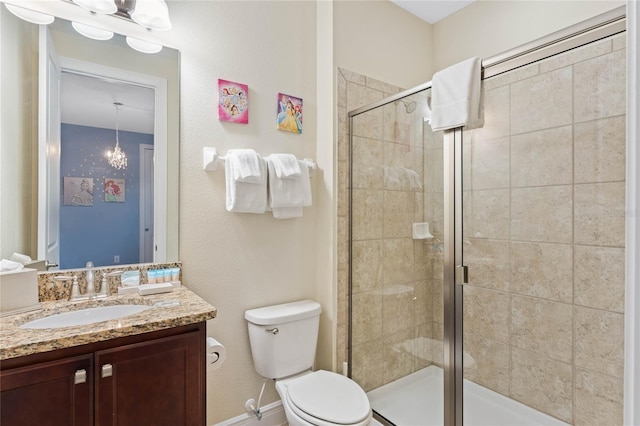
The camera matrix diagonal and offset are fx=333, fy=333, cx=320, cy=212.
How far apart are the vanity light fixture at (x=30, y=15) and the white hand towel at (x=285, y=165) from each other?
110 centimetres

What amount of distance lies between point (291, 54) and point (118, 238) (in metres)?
1.41

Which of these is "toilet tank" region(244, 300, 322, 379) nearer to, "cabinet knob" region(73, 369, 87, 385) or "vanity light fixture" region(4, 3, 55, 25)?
"cabinet knob" region(73, 369, 87, 385)

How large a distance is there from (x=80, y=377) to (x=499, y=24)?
2830 millimetres

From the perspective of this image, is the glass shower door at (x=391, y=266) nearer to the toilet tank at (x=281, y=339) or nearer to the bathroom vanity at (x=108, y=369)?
the toilet tank at (x=281, y=339)

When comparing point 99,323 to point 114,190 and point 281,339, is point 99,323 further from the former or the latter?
point 281,339

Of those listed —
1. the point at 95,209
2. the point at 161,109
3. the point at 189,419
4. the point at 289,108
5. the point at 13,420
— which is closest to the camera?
the point at 13,420

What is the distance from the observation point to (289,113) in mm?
1983

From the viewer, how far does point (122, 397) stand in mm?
1094

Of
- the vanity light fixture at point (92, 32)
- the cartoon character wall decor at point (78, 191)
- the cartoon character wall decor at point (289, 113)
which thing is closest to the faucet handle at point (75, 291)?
the cartoon character wall decor at point (78, 191)

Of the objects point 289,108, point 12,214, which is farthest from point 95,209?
point 289,108

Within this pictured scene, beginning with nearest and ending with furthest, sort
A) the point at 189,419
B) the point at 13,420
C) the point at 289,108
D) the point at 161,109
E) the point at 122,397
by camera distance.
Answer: the point at 13,420 < the point at 122,397 < the point at 189,419 < the point at 161,109 < the point at 289,108

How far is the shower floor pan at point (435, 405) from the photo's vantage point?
1.72 meters

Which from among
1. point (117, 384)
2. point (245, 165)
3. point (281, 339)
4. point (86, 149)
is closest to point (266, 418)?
point (281, 339)

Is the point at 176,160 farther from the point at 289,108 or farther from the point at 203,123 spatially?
the point at 289,108
